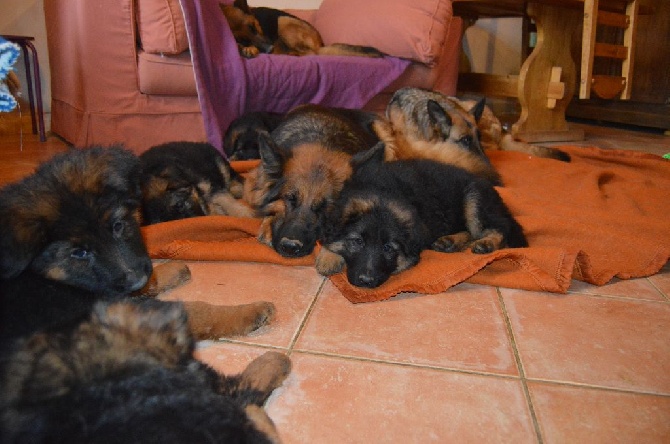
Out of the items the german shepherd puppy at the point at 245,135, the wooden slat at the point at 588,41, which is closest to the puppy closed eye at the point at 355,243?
the german shepherd puppy at the point at 245,135

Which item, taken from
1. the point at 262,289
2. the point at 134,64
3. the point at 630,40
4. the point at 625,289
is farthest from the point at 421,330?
Answer: the point at 630,40

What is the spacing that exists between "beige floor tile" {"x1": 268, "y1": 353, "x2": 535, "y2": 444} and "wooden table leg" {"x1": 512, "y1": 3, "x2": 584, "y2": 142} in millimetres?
5756

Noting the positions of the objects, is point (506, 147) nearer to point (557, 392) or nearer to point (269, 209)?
point (269, 209)

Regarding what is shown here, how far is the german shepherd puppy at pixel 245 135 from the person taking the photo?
4.73 metres

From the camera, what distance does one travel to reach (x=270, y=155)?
3.10 m

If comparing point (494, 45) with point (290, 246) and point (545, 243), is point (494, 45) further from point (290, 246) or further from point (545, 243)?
point (290, 246)

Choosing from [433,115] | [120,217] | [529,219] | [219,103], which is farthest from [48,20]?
[529,219]

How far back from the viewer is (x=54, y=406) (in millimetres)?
1246

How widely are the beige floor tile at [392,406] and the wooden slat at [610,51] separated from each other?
6.74 m

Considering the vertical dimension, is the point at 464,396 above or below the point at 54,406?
below

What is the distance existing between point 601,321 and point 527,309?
0.33 meters

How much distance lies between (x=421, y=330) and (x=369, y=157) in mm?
1195

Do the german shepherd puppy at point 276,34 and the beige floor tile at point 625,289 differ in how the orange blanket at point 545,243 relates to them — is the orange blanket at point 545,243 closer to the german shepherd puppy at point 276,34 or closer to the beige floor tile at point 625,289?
the beige floor tile at point 625,289

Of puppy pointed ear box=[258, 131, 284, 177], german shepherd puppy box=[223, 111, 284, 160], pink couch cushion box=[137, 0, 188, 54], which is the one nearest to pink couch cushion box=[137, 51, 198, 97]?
pink couch cushion box=[137, 0, 188, 54]
